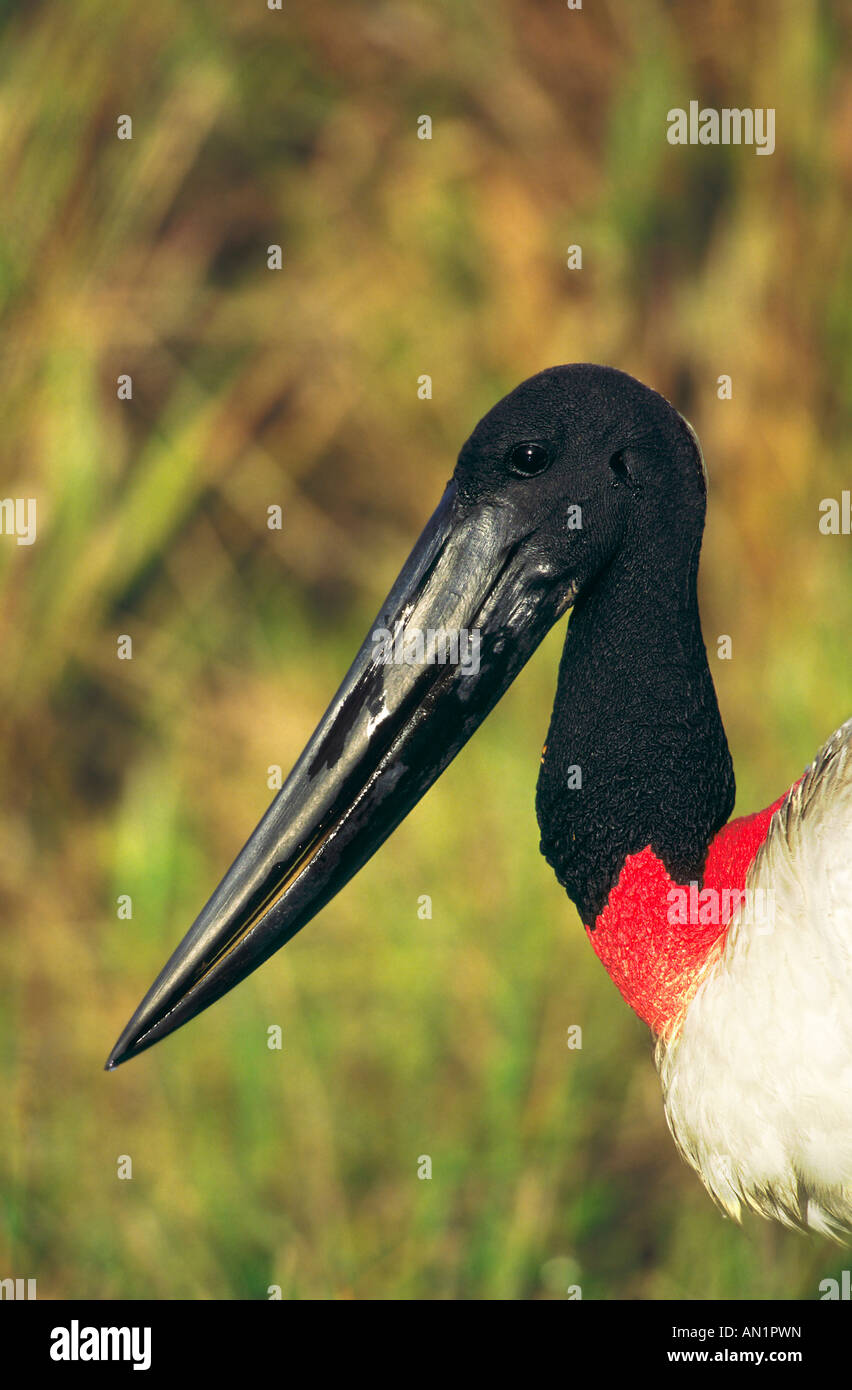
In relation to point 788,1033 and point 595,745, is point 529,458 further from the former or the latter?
point 788,1033

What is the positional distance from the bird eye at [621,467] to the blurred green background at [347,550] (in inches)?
55.6

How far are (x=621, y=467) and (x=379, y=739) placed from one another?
51 cm

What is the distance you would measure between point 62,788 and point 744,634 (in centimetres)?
195

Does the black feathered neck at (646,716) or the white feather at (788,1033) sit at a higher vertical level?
the black feathered neck at (646,716)

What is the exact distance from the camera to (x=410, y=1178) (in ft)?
10.3

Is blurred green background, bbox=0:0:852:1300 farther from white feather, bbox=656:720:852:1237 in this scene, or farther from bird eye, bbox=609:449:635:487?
bird eye, bbox=609:449:635:487

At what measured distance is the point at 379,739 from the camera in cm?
196

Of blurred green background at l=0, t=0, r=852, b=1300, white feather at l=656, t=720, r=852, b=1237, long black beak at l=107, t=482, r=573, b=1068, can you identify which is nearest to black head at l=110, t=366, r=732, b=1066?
long black beak at l=107, t=482, r=573, b=1068

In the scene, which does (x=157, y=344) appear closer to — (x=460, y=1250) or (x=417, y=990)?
(x=417, y=990)

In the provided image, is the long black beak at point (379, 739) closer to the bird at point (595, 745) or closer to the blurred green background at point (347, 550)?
the bird at point (595, 745)

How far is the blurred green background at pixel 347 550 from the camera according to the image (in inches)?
119

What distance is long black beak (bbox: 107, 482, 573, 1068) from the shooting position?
1951 millimetres

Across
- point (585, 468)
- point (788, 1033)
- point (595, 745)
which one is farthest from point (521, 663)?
point (788, 1033)

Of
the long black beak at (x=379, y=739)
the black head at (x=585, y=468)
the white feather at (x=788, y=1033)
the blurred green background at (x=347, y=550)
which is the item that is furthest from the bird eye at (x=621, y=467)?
the blurred green background at (x=347, y=550)
